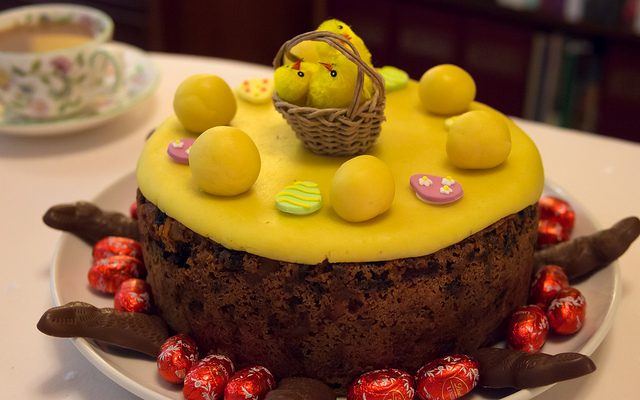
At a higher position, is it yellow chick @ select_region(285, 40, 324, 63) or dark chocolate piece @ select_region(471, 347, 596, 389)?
yellow chick @ select_region(285, 40, 324, 63)

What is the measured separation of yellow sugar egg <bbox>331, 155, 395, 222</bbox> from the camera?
1.04 meters

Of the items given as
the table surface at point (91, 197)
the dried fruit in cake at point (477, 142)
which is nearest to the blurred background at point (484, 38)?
the table surface at point (91, 197)

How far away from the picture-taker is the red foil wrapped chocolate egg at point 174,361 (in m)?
1.09

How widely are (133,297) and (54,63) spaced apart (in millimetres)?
761

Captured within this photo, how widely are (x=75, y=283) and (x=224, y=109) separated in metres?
0.37

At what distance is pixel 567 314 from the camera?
3.81 ft

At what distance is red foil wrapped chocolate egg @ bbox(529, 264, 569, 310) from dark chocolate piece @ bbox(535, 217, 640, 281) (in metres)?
0.02

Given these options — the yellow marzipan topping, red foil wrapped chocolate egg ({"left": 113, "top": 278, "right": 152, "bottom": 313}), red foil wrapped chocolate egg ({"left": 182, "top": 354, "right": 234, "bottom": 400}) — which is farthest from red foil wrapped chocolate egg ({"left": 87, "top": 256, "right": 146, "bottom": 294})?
red foil wrapped chocolate egg ({"left": 182, "top": 354, "right": 234, "bottom": 400})

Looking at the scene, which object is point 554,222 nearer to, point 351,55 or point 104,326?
point 351,55

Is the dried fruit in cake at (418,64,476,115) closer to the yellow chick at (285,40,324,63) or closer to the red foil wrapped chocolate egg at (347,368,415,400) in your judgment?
the yellow chick at (285,40,324,63)

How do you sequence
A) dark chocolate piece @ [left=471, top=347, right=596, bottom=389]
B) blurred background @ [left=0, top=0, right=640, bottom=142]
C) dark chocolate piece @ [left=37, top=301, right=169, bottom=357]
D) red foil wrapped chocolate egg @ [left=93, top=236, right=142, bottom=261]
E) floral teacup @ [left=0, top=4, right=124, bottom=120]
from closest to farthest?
dark chocolate piece @ [left=471, top=347, right=596, bottom=389], dark chocolate piece @ [left=37, top=301, right=169, bottom=357], red foil wrapped chocolate egg @ [left=93, top=236, right=142, bottom=261], floral teacup @ [left=0, top=4, right=124, bottom=120], blurred background @ [left=0, top=0, right=640, bottom=142]

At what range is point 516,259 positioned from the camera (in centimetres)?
118

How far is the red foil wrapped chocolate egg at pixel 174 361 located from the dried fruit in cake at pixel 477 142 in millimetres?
480

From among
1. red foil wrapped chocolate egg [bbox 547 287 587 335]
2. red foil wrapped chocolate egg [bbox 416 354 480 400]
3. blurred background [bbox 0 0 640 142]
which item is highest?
red foil wrapped chocolate egg [bbox 547 287 587 335]
